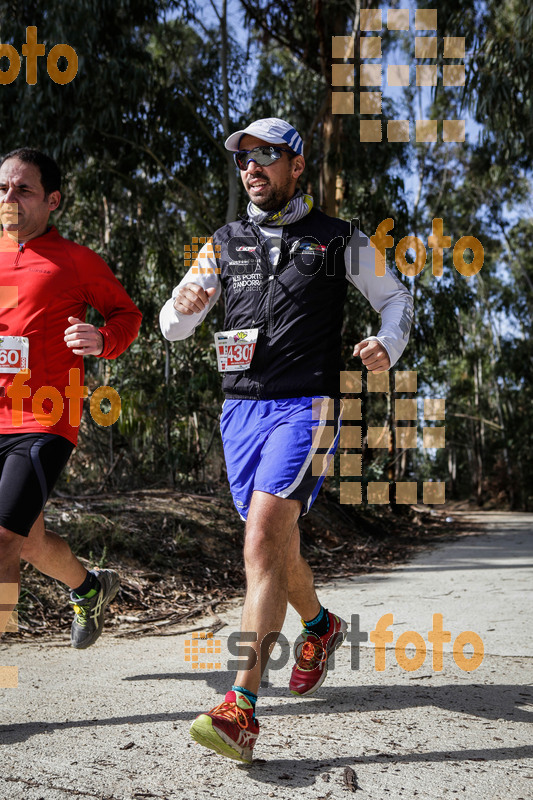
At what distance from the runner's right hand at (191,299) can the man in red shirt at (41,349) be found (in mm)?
358

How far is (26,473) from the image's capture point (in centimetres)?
276

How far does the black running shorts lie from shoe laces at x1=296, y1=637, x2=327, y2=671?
112cm

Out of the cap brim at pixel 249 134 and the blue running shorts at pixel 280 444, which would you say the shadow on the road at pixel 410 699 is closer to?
the blue running shorts at pixel 280 444

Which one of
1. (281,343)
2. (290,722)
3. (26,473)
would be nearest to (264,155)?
(281,343)

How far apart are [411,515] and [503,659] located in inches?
433

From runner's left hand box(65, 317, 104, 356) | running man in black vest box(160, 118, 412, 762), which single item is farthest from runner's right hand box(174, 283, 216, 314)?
runner's left hand box(65, 317, 104, 356)

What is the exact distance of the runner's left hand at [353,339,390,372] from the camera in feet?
8.41

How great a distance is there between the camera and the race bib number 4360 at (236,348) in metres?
2.80

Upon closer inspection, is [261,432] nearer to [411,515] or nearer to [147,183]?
[147,183]

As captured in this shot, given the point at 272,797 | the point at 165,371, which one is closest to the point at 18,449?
the point at 272,797

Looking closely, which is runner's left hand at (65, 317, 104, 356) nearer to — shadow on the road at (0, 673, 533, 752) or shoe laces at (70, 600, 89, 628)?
shoe laces at (70, 600, 89, 628)

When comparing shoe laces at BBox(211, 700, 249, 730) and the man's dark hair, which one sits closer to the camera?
shoe laces at BBox(211, 700, 249, 730)

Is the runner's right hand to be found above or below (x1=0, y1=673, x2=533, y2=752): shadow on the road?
above

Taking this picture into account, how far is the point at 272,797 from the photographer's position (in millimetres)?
2051
